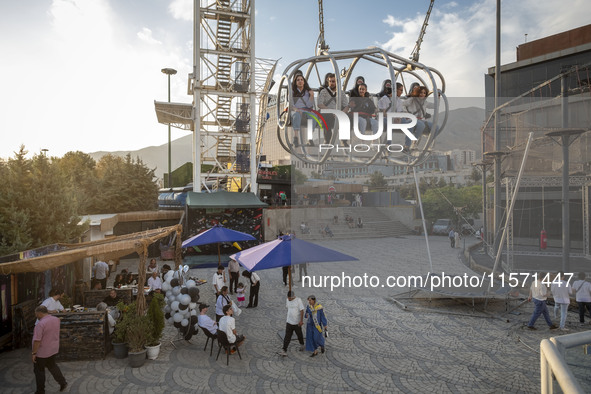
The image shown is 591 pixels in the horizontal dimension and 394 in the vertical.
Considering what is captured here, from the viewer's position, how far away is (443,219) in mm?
40156

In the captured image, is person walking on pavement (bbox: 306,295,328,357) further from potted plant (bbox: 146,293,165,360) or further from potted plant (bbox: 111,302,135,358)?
potted plant (bbox: 111,302,135,358)

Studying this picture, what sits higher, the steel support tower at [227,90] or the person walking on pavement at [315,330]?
the steel support tower at [227,90]

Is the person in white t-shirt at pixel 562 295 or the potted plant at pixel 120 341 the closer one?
the potted plant at pixel 120 341

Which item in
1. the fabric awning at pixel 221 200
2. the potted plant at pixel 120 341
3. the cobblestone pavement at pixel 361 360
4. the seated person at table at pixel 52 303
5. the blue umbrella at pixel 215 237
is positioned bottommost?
the cobblestone pavement at pixel 361 360

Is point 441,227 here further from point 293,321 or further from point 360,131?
point 360,131

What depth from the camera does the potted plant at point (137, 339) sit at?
884 centimetres

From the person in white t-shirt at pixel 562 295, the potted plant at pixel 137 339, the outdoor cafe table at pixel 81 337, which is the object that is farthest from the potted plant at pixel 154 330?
A: the person in white t-shirt at pixel 562 295

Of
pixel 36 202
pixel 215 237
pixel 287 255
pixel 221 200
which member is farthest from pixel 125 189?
pixel 287 255

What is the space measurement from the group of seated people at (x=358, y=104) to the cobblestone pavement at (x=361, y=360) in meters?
5.18

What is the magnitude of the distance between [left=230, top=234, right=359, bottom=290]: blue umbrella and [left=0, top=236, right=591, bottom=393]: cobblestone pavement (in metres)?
2.25

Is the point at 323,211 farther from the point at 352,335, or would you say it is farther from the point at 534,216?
the point at 352,335

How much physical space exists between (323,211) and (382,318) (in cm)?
2460

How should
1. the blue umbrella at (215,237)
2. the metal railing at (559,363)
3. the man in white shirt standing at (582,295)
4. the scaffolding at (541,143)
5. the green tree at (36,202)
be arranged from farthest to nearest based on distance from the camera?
the scaffolding at (541,143) < the blue umbrella at (215,237) < the green tree at (36,202) < the man in white shirt standing at (582,295) < the metal railing at (559,363)

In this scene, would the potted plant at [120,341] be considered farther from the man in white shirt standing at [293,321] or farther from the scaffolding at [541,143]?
the scaffolding at [541,143]
